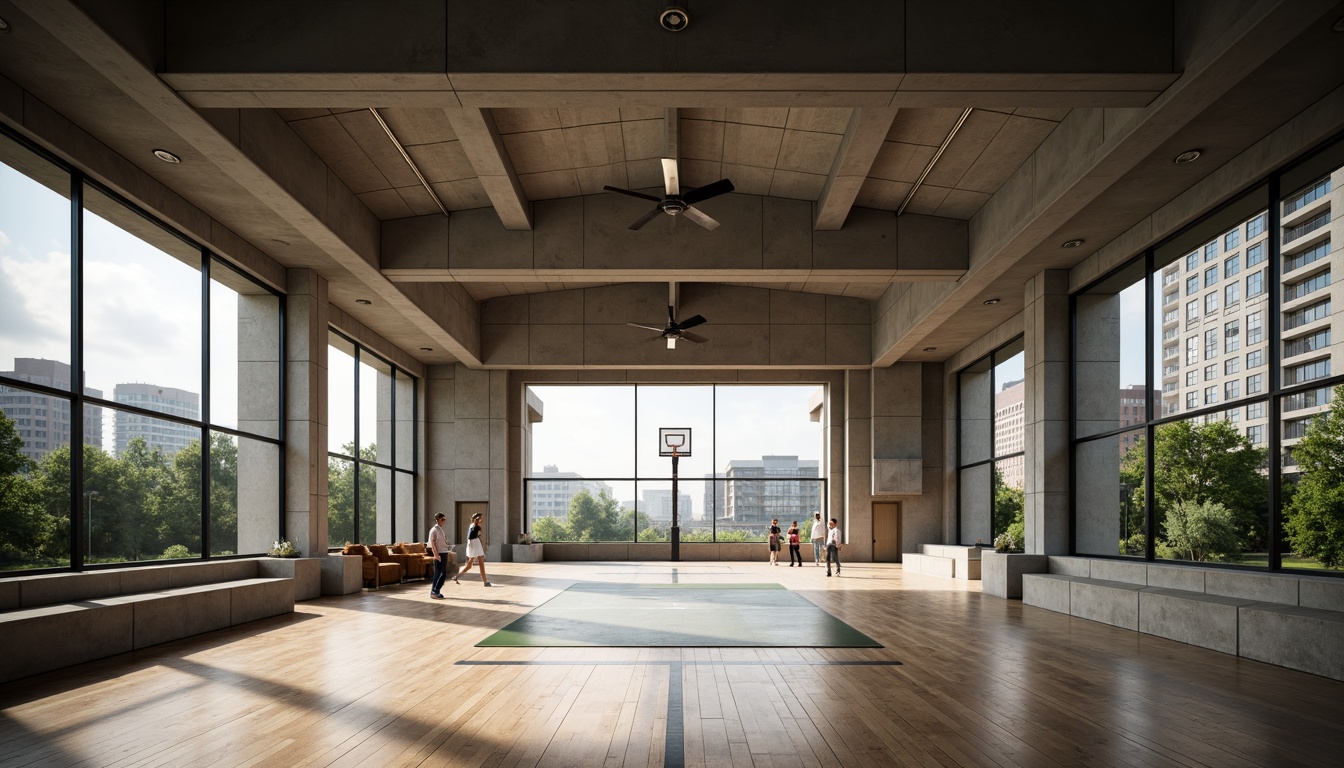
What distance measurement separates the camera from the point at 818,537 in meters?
21.1

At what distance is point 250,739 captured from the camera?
196 inches

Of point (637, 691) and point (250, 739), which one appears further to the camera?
point (637, 691)

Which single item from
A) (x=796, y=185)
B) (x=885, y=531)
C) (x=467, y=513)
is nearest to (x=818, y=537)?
(x=885, y=531)

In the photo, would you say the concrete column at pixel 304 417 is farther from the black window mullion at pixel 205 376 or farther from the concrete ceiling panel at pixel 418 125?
the concrete ceiling panel at pixel 418 125

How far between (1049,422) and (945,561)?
251 inches

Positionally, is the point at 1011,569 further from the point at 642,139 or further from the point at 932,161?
the point at 642,139

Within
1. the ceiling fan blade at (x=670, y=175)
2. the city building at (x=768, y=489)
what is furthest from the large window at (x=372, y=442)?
the ceiling fan blade at (x=670, y=175)

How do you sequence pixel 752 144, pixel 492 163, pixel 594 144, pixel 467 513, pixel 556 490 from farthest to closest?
pixel 556 490 → pixel 467 513 → pixel 594 144 → pixel 752 144 → pixel 492 163

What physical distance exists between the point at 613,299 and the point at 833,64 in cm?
1414

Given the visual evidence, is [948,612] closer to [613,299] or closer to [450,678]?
[450,678]

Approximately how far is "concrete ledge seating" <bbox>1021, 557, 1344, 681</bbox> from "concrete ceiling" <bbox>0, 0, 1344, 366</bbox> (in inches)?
168

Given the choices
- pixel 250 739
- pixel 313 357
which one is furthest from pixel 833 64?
pixel 313 357

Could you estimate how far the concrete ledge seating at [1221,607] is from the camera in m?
7.14

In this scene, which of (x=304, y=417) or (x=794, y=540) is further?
(x=794, y=540)
